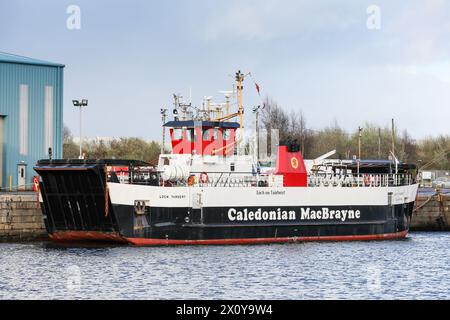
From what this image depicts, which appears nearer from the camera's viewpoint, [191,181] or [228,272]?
[228,272]

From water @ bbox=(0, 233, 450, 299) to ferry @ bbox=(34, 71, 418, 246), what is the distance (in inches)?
52.9

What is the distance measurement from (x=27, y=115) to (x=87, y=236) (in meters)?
22.4

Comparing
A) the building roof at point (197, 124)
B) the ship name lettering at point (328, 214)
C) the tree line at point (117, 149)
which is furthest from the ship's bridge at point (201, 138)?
→ the tree line at point (117, 149)

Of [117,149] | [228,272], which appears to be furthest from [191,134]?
[117,149]

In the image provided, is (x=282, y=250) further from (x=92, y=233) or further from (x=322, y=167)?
(x=322, y=167)

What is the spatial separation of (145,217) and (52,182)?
4.58 meters

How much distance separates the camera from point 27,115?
247 ft

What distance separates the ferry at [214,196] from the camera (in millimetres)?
53625

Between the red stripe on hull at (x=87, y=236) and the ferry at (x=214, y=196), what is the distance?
0.19 feet

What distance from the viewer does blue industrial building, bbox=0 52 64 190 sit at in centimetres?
7425

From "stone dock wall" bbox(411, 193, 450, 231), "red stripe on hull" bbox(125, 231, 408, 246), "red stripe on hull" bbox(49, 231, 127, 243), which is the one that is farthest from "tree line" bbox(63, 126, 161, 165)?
"red stripe on hull" bbox(49, 231, 127, 243)

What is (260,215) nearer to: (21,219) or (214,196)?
(214,196)

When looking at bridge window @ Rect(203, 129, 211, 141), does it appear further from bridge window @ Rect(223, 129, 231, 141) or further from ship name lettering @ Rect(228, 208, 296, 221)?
ship name lettering @ Rect(228, 208, 296, 221)
